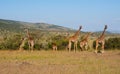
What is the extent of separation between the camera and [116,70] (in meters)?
14.7

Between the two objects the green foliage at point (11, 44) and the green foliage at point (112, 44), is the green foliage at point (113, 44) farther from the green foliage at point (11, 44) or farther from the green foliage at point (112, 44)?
the green foliage at point (11, 44)

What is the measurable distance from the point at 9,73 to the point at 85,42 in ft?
48.2

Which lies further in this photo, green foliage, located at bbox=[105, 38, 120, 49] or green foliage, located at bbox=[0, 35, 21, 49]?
green foliage, located at bbox=[0, 35, 21, 49]

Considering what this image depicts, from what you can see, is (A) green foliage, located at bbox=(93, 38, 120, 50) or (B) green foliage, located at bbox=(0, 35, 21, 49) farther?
(B) green foliage, located at bbox=(0, 35, 21, 49)

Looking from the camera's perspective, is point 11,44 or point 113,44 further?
point 11,44

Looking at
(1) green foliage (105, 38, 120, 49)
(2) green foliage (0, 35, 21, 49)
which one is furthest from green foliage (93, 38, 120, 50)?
(2) green foliage (0, 35, 21, 49)

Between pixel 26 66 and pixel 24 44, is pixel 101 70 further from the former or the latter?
pixel 24 44

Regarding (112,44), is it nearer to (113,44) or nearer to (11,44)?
(113,44)

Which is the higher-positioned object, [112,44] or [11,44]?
[112,44]

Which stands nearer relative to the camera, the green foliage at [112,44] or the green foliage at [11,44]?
the green foliage at [112,44]

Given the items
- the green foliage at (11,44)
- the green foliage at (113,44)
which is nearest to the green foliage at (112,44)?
the green foliage at (113,44)

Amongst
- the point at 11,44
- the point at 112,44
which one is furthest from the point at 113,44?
the point at 11,44

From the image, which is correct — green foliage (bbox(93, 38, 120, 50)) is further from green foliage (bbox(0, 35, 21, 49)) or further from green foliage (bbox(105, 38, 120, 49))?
green foliage (bbox(0, 35, 21, 49))

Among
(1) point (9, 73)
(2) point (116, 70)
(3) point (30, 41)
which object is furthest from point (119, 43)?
(1) point (9, 73)
